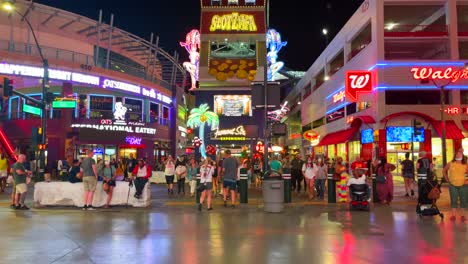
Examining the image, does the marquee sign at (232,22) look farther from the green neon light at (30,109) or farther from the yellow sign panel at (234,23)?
the green neon light at (30,109)

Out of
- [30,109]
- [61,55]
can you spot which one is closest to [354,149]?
[30,109]

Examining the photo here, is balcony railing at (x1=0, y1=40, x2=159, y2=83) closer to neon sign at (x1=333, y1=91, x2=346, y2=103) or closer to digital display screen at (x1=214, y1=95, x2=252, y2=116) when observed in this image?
digital display screen at (x1=214, y1=95, x2=252, y2=116)

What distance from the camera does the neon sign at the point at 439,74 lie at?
24.8 metres

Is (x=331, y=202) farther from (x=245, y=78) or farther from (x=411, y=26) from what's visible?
(x=245, y=78)

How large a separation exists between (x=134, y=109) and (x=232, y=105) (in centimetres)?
1066

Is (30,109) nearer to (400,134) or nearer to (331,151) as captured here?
(400,134)

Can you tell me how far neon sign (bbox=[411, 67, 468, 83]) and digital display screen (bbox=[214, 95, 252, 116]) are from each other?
23946 millimetres

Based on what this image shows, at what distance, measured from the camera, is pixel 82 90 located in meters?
40.2

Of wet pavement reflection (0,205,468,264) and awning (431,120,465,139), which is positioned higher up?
awning (431,120,465,139)

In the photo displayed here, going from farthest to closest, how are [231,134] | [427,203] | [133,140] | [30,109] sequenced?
[231,134] < [133,140] < [30,109] < [427,203]

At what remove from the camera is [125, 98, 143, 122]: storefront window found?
4159 centimetres

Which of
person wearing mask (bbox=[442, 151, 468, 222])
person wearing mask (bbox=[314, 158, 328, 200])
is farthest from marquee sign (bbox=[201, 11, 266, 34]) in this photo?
person wearing mask (bbox=[442, 151, 468, 222])

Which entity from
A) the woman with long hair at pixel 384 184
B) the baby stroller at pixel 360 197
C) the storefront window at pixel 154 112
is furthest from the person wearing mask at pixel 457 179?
the storefront window at pixel 154 112

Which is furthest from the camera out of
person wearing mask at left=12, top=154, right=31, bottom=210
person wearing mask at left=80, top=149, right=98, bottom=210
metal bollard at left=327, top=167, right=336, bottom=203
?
metal bollard at left=327, top=167, right=336, bottom=203
